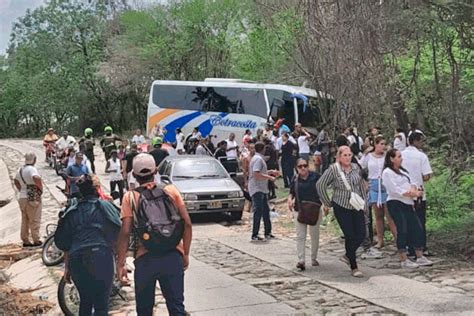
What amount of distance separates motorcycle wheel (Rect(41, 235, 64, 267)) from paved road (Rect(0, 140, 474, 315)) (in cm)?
16

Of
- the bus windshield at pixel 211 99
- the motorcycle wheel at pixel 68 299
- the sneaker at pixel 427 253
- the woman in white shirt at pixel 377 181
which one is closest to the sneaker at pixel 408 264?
the sneaker at pixel 427 253

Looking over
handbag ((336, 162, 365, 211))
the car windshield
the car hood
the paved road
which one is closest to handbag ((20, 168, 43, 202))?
the paved road

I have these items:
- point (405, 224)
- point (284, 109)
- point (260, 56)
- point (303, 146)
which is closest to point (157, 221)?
point (405, 224)

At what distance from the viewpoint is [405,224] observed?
958cm

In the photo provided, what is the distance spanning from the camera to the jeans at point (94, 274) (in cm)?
589

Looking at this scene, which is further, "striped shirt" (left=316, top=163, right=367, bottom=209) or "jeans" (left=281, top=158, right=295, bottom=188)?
"jeans" (left=281, top=158, right=295, bottom=188)

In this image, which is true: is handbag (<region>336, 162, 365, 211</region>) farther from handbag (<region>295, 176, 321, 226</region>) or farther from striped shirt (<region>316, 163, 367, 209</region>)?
handbag (<region>295, 176, 321, 226</region>)

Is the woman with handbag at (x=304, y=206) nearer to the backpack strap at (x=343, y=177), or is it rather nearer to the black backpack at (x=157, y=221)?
Answer: the backpack strap at (x=343, y=177)

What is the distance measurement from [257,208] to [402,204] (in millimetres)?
3403

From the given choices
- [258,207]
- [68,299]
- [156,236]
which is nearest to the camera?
[156,236]

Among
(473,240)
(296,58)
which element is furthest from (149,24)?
(473,240)

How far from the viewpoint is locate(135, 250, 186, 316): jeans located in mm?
5438

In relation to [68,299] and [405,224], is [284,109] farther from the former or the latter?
[68,299]

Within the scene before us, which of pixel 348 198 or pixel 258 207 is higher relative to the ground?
pixel 348 198
